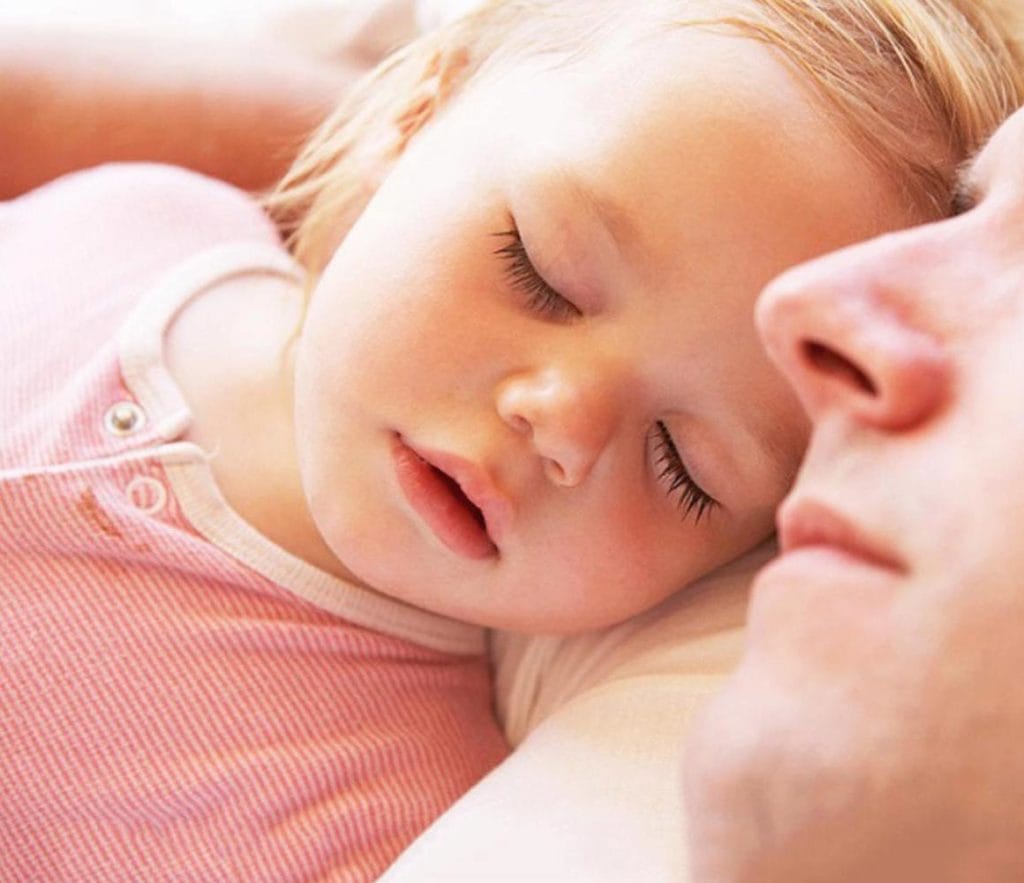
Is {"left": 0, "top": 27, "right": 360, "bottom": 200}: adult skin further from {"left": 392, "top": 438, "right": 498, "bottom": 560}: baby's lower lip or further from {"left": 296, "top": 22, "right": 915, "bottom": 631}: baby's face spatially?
{"left": 392, "top": 438, "right": 498, "bottom": 560}: baby's lower lip

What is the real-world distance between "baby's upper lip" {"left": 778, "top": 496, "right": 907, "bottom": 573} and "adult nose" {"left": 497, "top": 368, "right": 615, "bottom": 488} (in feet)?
0.88

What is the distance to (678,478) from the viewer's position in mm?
924

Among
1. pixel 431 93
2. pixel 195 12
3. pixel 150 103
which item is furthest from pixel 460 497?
pixel 195 12

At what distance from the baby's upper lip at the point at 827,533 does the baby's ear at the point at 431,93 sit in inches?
24.6

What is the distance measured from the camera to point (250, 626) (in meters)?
1.02

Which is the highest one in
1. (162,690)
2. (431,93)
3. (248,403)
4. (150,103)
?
(431,93)

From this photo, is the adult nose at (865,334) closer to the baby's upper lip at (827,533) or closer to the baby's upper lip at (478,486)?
the baby's upper lip at (827,533)

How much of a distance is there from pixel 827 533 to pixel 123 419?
0.68 metres

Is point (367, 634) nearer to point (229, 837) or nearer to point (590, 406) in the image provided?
point (229, 837)

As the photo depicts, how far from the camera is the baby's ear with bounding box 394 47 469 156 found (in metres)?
1.09

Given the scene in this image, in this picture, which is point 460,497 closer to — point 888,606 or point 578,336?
point 578,336

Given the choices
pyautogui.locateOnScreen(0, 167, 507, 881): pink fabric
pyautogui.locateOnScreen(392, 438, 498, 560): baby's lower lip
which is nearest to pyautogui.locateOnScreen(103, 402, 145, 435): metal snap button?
pyautogui.locateOnScreen(0, 167, 507, 881): pink fabric

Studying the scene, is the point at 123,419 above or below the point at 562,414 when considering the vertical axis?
below

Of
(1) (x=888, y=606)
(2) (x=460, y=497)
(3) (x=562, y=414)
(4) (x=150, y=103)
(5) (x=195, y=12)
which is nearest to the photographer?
(1) (x=888, y=606)
